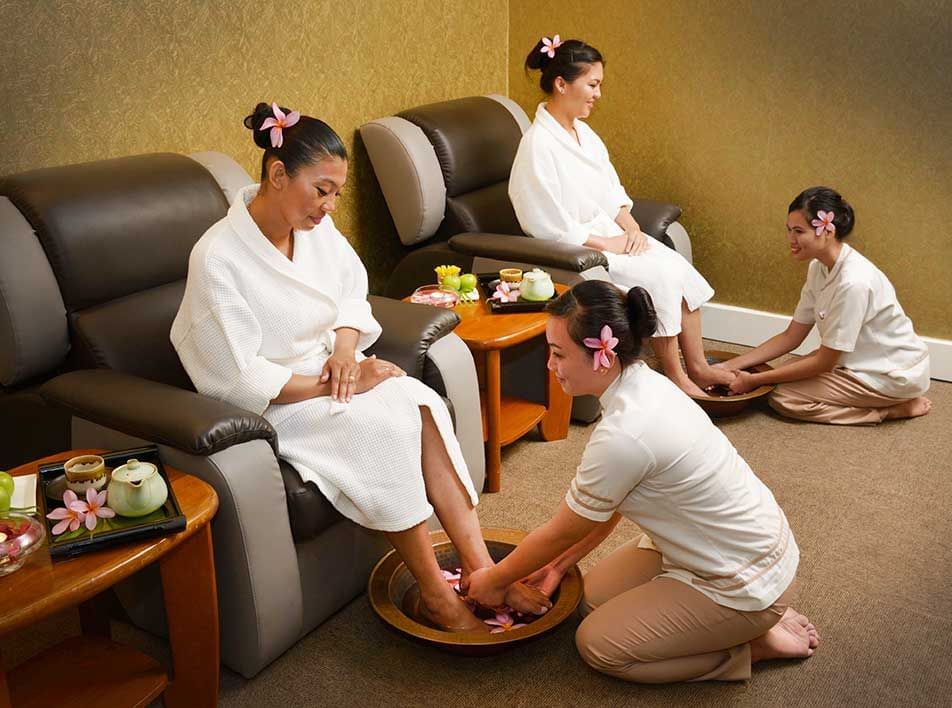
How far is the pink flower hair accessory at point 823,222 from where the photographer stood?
3023 millimetres

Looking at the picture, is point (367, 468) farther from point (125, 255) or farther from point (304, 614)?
point (125, 255)

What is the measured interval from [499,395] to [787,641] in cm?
104

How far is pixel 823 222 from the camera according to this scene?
303 centimetres

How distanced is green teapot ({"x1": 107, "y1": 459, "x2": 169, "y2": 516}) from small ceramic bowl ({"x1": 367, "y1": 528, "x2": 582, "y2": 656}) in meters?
0.52

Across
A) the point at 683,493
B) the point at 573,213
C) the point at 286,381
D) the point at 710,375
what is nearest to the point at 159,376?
the point at 286,381

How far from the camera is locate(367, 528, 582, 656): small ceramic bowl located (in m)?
1.95

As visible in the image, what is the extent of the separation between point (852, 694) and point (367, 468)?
1068mm

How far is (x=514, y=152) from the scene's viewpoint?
12.0ft

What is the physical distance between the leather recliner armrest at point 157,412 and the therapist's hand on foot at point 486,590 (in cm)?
50

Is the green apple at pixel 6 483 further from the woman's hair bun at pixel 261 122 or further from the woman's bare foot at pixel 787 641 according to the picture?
the woman's bare foot at pixel 787 641

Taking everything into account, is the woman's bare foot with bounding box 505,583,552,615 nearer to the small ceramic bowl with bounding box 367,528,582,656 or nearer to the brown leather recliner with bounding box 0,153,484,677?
the small ceramic bowl with bounding box 367,528,582,656

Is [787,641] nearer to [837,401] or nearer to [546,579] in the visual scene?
[546,579]

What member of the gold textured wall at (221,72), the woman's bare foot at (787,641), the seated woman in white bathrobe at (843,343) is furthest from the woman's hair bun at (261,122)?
the seated woman in white bathrobe at (843,343)

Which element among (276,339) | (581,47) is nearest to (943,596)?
(276,339)
